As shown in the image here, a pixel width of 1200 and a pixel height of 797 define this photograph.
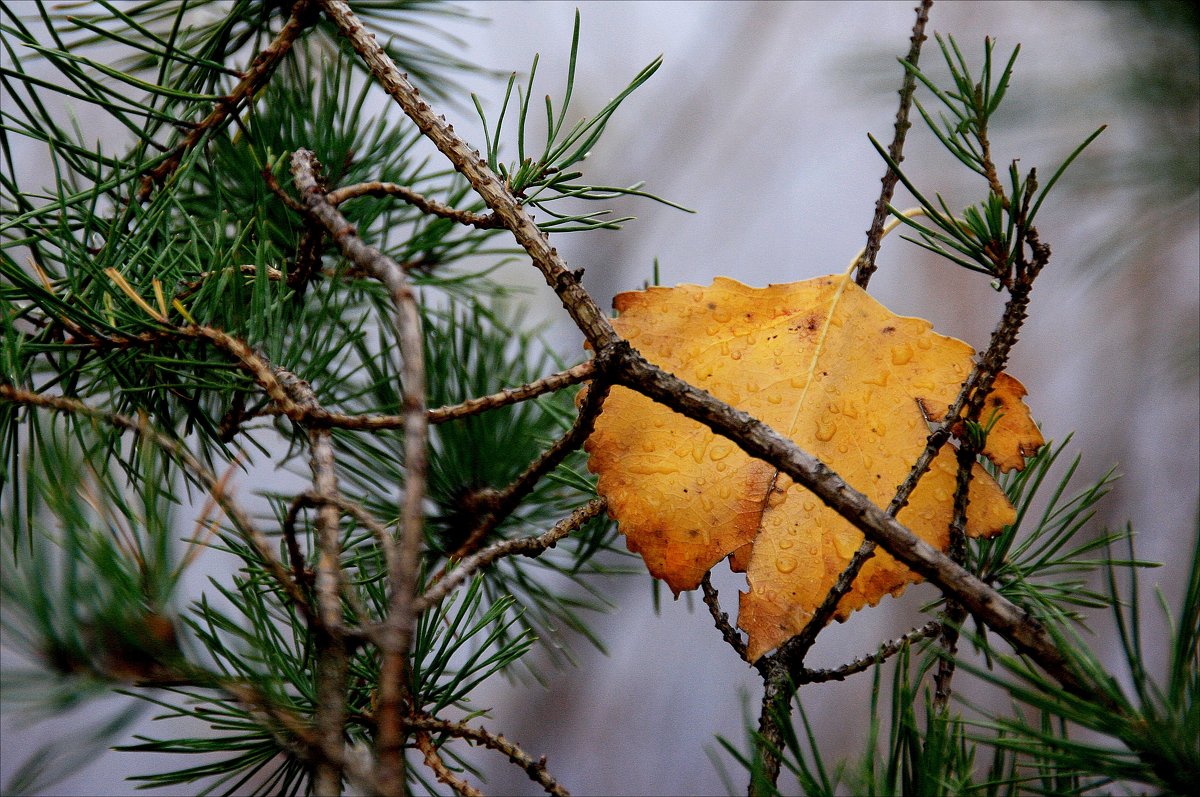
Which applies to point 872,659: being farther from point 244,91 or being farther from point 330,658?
point 244,91

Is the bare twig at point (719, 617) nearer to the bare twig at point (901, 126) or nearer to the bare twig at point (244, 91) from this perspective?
the bare twig at point (901, 126)

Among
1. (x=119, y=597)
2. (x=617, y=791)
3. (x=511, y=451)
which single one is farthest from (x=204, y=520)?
(x=617, y=791)

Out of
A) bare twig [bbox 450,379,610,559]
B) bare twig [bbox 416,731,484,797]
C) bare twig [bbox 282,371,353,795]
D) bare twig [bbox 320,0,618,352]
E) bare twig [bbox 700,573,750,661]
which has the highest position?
bare twig [bbox 320,0,618,352]

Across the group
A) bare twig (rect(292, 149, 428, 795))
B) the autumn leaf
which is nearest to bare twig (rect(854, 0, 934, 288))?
the autumn leaf

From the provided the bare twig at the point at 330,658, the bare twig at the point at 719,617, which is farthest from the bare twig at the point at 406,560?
the bare twig at the point at 719,617

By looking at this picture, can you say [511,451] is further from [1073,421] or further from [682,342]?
[1073,421]

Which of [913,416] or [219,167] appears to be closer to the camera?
[913,416]

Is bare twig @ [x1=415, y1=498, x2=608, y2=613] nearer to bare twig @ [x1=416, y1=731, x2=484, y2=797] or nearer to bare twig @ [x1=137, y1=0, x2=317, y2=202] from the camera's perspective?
bare twig @ [x1=416, y1=731, x2=484, y2=797]
